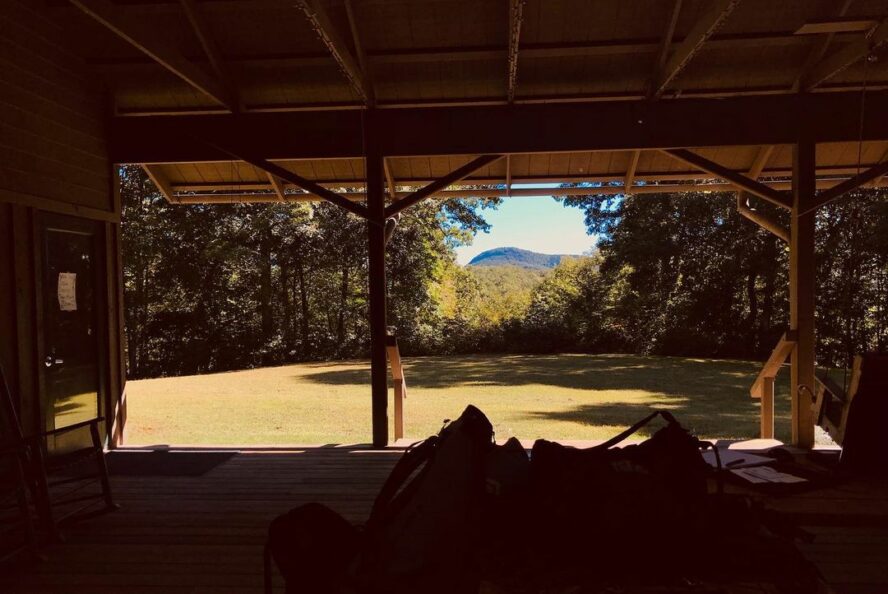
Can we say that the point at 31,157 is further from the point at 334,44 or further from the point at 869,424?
the point at 869,424

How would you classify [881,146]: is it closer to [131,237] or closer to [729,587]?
[729,587]

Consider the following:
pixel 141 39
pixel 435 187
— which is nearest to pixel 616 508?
pixel 141 39

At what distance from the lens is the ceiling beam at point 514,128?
5.10 meters

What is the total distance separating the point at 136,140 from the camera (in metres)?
5.46

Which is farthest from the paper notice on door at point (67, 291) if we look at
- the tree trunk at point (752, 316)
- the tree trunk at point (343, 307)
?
the tree trunk at point (752, 316)

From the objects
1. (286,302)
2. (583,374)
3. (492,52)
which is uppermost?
(492,52)

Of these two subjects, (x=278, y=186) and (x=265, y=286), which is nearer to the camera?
(x=278, y=186)

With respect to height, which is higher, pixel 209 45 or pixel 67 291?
pixel 209 45

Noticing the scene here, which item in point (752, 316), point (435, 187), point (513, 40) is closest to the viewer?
point (513, 40)

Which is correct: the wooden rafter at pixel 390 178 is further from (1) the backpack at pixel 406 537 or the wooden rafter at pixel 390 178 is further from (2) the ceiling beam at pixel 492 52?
(1) the backpack at pixel 406 537

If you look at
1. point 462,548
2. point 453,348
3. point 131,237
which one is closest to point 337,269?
point 453,348

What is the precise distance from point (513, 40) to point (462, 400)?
22.4 feet

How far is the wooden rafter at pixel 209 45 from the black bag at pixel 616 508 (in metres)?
4.22

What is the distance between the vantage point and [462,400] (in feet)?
33.0
